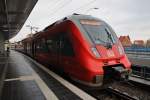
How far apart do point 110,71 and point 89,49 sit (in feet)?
3.91

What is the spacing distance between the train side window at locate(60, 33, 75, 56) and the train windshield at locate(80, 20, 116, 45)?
3.17 ft

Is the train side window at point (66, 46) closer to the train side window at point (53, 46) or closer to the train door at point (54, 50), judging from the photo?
the train door at point (54, 50)

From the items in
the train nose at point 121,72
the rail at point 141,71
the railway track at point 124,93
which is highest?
the train nose at point 121,72

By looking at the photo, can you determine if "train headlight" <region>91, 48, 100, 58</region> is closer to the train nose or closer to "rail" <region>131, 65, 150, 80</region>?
the train nose

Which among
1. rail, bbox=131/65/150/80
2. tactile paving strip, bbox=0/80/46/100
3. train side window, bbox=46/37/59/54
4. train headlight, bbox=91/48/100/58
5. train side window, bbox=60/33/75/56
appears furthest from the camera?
rail, bbox=131/65/150/80

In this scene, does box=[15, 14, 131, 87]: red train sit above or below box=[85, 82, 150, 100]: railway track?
above

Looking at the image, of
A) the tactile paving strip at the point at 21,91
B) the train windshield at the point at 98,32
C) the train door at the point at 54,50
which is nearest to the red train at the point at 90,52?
the train windshield at the point at 98,32

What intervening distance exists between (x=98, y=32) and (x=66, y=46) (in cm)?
158

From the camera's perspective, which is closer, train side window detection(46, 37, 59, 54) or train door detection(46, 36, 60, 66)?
train door detection(46, 36, 60, 66)

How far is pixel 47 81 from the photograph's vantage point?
11359 mm

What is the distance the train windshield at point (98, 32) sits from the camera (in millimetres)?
10509

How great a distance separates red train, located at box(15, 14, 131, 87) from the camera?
945 centimetres

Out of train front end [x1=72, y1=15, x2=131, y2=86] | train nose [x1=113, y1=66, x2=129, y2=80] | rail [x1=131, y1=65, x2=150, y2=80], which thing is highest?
train front end [x1=72, y1=15, x2=131, y2=86]

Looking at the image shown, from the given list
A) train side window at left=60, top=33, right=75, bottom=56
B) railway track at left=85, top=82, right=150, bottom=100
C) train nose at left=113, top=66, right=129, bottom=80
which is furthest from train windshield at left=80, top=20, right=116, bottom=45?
railway track at left=85, top=82, right=150, bottom=100
